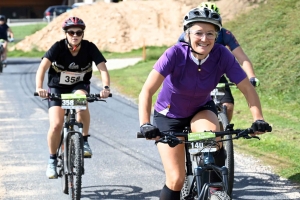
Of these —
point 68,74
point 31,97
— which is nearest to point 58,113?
point 68,74

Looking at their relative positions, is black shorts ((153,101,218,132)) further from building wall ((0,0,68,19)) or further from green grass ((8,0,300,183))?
building wall ((0,0,68,19))

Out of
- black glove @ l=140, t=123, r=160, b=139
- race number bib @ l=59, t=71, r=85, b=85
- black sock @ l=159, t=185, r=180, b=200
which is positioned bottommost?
black sock @ l=159, t=185, r=180, b=200

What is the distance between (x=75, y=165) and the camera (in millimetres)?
7164

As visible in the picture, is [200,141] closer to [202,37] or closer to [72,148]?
[202,37]

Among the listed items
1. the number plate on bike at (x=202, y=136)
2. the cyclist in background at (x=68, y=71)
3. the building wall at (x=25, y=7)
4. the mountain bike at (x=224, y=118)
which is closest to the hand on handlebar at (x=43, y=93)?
the cyclist in background at (x=68, y=71)

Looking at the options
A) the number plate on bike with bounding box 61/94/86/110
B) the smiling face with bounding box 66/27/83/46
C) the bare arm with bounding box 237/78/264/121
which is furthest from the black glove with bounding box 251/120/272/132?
the smiling face with bounding box 66/27/83/46

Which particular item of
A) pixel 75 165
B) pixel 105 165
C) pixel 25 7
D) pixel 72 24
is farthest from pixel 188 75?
pixel 25 7

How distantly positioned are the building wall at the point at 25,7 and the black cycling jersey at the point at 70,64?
3010 inches

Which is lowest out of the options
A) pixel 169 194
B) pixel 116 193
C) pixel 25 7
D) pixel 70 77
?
pixel 116 193

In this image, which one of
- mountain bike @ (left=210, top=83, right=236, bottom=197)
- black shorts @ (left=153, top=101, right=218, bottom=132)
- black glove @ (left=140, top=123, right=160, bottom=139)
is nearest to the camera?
black glove @ (left=140, top=123, right=160, bottom=139)

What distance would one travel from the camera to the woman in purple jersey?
536cm

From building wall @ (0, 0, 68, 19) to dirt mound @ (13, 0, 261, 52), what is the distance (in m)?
43.9

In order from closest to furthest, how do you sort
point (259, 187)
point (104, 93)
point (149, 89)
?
point (149, 89), point (104, 93), point (259, 187)

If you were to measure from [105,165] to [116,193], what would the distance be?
61.5 inches
